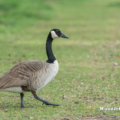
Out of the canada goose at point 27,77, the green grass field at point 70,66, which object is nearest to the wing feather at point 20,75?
the canada goose at point 27,77

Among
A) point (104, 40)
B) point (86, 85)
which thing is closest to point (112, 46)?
point (104, 40)

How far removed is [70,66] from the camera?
10992mm

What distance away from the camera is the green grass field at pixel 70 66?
20.3 feet

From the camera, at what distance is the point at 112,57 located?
12578 mm

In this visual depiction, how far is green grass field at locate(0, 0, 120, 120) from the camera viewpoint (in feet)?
20.3

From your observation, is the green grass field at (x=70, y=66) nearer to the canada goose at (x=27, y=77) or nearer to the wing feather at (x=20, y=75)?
the canada goose at (x=27, y=77)

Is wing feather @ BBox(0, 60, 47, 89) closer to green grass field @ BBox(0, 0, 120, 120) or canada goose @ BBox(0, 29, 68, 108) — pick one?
canada goose @ BBox(0, 29, 68, 108)

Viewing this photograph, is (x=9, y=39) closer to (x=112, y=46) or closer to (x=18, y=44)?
(x=18, y=44)

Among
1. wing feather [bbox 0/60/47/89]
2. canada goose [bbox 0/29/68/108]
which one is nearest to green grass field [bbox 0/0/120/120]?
canada goose [bbox 0/29/68/108]

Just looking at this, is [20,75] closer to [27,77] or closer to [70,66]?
[27,77]

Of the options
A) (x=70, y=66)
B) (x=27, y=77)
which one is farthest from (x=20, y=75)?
(x=70, y=66)

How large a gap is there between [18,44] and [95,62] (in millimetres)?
4801

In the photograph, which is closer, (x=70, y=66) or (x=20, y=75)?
(x=20, y=75)

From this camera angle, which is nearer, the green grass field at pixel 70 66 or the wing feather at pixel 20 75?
the wing feather at pixel 20 75
